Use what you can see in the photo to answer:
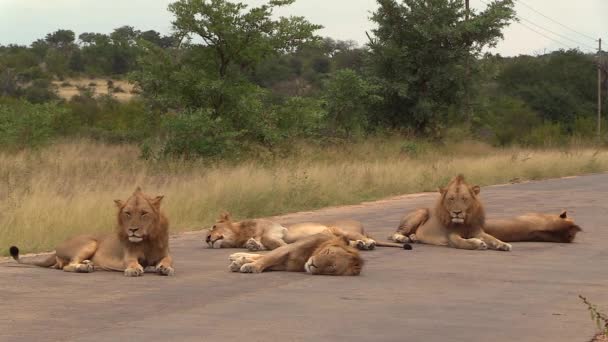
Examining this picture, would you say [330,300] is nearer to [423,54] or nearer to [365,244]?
[365,244]

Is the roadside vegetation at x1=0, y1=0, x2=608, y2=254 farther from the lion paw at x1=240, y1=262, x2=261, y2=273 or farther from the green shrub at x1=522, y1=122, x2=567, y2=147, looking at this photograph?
the lion paw at x1=240, y1=262, x2=261, y2=273

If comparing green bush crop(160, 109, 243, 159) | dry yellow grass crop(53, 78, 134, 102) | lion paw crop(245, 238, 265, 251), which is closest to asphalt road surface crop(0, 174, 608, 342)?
lion paw crop(245, 238, 265, 251)

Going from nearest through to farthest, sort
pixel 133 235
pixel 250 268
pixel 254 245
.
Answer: pixel 133 235 → pixel 250 268 → pixel 254 245

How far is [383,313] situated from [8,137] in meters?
18.9

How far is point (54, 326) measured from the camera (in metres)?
7.25

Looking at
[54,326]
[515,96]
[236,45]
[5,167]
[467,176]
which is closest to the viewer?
[54,326]

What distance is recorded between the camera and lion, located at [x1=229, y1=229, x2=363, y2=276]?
32.7 ft

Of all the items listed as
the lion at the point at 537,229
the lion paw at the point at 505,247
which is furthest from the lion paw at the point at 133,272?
the lion at the point at 537,229

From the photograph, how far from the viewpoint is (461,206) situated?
40.6 ft

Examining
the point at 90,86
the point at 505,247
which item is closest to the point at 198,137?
the point at 505,247

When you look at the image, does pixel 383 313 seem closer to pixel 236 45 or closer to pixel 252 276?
pixel 252 276

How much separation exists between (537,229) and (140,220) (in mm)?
5850

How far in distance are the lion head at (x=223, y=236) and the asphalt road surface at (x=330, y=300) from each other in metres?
0.18

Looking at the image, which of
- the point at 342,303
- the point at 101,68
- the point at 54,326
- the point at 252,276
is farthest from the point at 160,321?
the point at 101,68
